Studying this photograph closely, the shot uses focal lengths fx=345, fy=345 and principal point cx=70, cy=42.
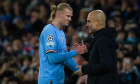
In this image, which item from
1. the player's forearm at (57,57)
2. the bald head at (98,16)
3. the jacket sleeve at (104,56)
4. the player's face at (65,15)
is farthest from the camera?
the player's face at (65,15)

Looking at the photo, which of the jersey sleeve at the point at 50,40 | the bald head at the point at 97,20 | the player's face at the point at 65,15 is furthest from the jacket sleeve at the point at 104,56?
the player's face at the point at 65,15

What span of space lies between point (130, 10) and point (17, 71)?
147 inches

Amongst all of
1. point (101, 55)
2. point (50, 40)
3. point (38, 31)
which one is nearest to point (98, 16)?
point (101, 55)

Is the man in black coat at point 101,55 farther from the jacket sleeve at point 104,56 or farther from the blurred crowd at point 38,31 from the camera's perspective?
the blurred crowd at point 38,31

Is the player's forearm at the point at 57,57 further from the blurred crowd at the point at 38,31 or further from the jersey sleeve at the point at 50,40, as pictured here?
the blurred crowd at the point at 38,31

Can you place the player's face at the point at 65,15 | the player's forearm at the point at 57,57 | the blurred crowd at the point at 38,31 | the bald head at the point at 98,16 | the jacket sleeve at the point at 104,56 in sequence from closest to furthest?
the jacket sleeve at the point at 104,56, the bald head at the point at 98,16, the player's forearm at the point at 57,57, the player's face at the point at 65,15, the blurred crowd at the point at 38,31

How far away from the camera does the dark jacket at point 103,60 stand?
4504mm

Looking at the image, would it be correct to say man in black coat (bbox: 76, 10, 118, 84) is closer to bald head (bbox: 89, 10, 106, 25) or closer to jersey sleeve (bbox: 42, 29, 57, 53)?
bald head (bbox: 89, 10, 106, 25)

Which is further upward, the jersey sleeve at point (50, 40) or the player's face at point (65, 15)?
the player's face at point (65, 15)

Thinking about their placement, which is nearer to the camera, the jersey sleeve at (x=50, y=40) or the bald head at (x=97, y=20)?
the bald head at (x=97, y=20)

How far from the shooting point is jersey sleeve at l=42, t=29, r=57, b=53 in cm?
504

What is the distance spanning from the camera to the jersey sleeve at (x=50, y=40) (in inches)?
198

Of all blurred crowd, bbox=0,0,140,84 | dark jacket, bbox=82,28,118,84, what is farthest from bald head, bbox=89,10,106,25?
blurred crowd, bbox=0,0,140,84

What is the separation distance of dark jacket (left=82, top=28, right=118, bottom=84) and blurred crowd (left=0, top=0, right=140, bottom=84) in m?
2.29
